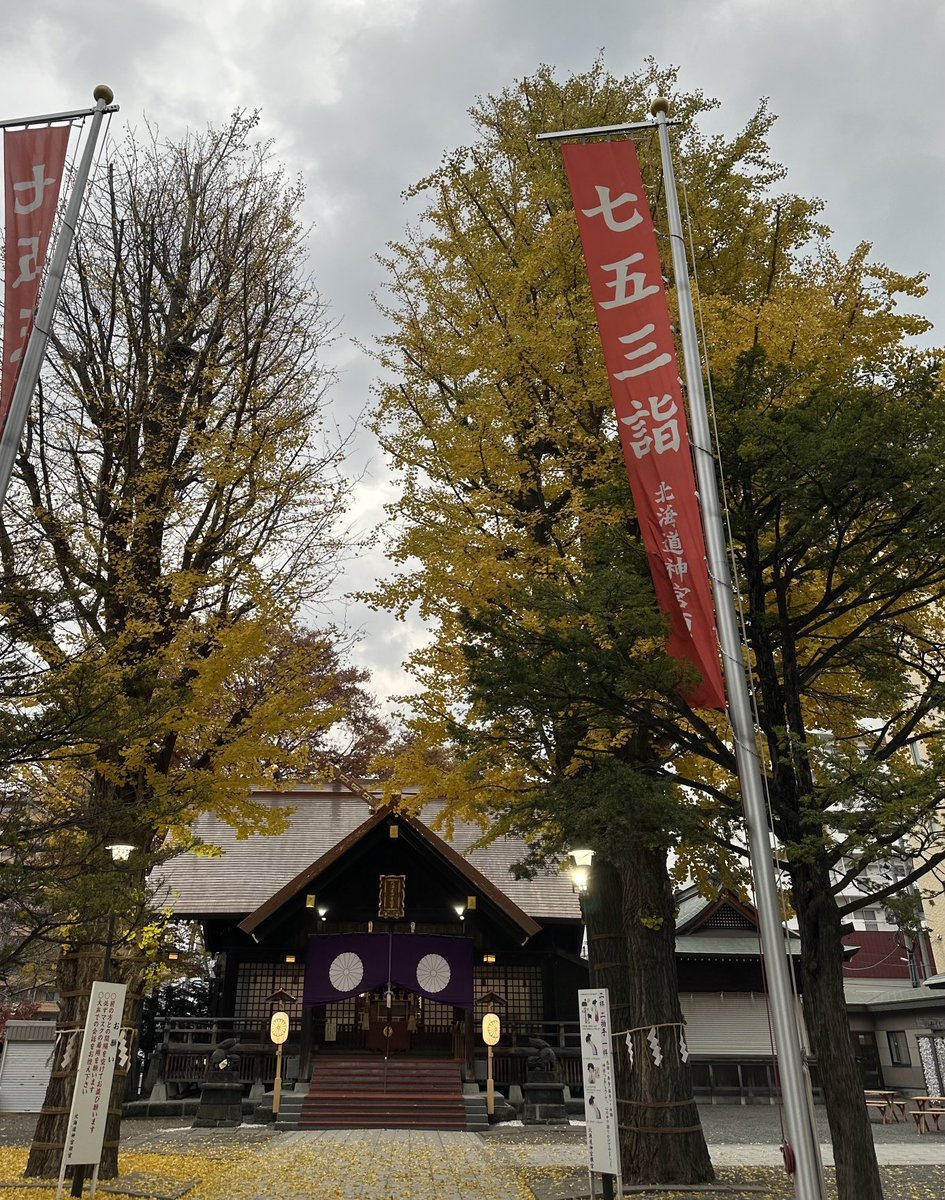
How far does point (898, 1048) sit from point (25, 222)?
27.4 meters

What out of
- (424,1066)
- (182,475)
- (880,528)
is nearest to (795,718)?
(880,528)

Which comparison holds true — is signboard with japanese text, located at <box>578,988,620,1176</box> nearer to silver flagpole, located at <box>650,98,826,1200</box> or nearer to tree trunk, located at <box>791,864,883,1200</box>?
tree trunk, located at <box>791,864,883,1200</box>

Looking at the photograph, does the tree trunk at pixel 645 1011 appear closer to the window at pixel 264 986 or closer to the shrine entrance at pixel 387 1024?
the shrine entrance at pixel 387 1024

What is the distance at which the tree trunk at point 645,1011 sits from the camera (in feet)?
30.9

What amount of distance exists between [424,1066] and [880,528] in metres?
15.3

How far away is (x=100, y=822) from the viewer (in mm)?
7863

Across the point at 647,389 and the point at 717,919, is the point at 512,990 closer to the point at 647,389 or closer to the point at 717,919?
the point at 717,919

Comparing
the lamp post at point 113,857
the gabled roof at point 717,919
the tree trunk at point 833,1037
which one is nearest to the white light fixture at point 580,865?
the tree trunk at point 833,1037

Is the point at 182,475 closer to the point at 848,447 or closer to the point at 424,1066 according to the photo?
the point at 848,447

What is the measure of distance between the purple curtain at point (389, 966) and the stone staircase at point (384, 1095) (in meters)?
1.36

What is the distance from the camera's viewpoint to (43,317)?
Result: 7.54 meters

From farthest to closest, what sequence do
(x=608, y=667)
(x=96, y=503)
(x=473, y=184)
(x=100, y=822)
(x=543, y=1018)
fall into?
(x=543, y=1018)
(x=473, y=184)
(x=96, y=503)
(x=100, y=822)
(x=608, y=667)

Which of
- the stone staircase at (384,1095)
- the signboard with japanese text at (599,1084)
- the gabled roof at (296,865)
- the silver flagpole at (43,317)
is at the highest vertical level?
the silver flagpole at (43,317)

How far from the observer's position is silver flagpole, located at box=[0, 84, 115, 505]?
7340 millimetres
